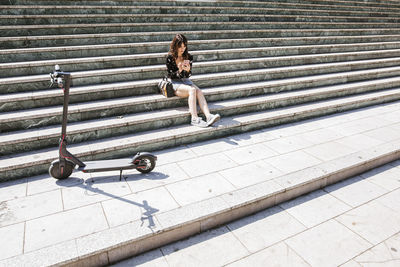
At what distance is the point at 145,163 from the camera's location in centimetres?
423

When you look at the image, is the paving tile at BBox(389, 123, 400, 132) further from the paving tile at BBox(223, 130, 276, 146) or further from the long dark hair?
the long dark hair

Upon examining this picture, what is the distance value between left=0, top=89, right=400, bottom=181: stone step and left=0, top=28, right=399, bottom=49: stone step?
10.3 ft

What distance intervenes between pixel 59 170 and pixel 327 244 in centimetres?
368

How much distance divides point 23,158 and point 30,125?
29.3 inches

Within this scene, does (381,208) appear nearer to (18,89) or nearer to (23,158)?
(23,158)

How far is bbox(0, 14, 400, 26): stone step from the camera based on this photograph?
6.68 m

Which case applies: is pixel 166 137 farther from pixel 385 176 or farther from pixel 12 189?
pixel 385 176

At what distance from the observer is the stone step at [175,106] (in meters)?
4.45

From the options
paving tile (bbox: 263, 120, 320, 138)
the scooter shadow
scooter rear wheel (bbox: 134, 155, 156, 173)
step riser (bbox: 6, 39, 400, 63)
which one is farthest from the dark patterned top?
the scooter shadow

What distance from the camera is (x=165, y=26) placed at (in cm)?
789

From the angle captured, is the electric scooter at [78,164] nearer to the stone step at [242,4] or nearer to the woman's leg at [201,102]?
the woman's leg at [201,102]

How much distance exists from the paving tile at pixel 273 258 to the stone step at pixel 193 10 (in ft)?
24.4

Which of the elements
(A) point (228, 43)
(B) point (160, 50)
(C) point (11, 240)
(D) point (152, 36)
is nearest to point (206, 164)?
(C) point (11, 240)

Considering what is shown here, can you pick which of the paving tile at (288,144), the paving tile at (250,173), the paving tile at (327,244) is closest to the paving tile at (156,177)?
the paving tile at (250,173)
